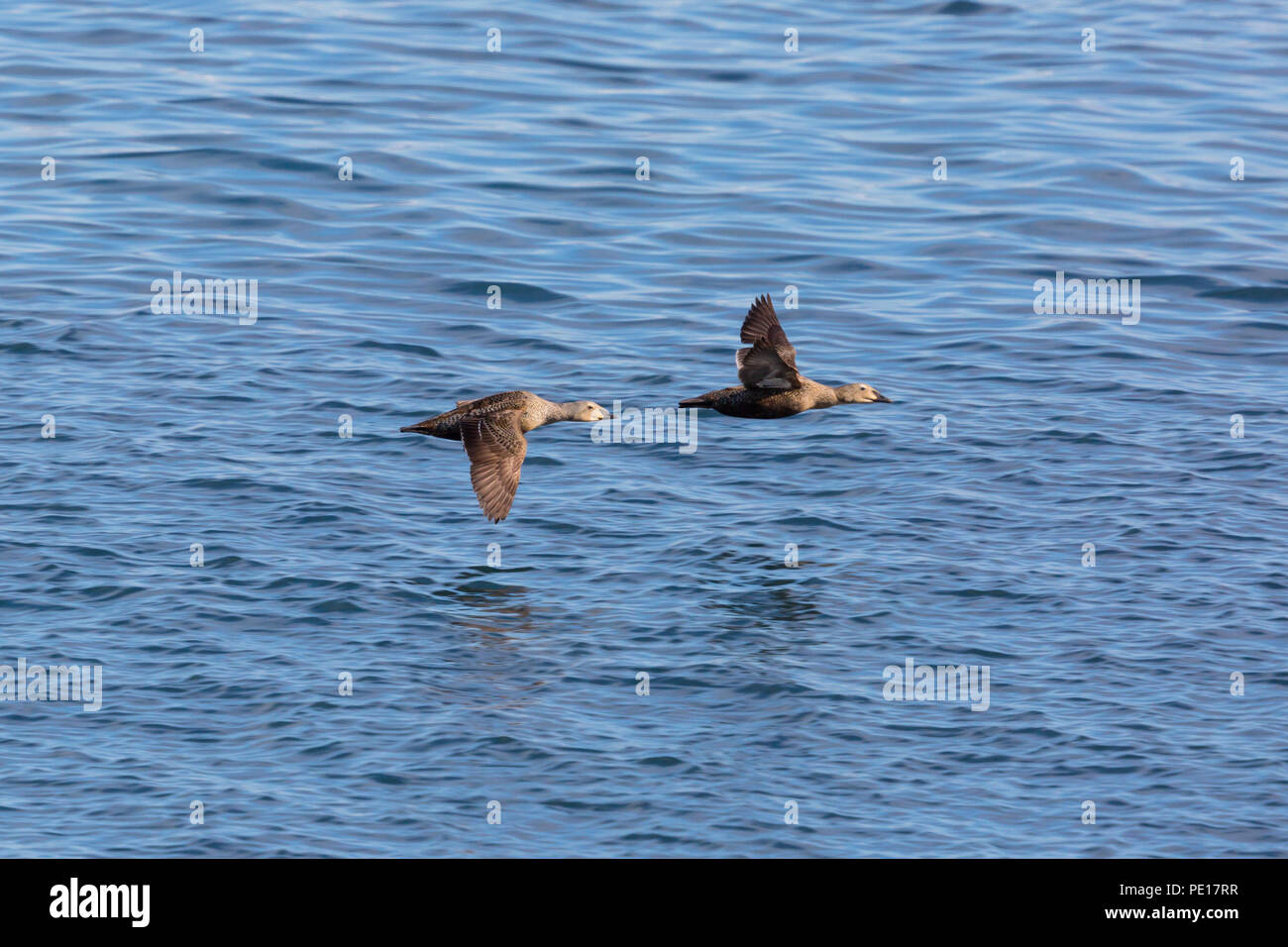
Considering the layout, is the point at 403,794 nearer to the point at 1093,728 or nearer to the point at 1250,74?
the point at 1093,728

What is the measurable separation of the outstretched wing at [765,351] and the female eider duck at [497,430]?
171 centimetres

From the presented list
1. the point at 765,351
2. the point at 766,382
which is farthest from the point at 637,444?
the point at 765,351

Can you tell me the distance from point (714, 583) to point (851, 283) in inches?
422

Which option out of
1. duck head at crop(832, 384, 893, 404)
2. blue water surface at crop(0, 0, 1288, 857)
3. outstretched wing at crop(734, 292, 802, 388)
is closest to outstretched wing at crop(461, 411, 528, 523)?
blue water surface at crop(0, 0, 1288, 857)

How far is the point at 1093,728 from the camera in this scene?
1508 cm

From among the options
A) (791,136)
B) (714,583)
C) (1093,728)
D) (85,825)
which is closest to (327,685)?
(85,825)

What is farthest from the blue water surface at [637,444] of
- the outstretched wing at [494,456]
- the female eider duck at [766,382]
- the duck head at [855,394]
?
the female eider duck at [766,382]

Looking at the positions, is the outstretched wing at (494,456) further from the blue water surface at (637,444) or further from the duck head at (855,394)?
the duck head at (855,394)

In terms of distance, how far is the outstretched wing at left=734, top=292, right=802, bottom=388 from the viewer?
17516 millimetres

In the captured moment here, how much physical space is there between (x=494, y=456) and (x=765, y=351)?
2906 mm

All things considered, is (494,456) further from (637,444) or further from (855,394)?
(637,444)

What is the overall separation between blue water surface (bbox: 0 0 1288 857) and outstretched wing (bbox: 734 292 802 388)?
6.61ft

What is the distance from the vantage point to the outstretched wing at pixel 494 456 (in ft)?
54.7

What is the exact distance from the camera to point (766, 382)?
18078 millimetres
